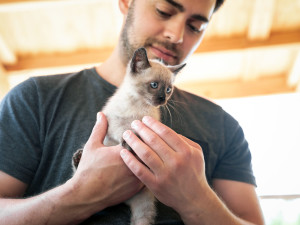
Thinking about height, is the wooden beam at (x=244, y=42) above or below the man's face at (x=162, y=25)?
below

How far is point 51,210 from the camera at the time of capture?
1330 millimetres

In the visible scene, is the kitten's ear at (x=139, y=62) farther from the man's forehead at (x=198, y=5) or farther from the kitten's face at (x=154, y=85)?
the man's forehead at (x=198, y=5)

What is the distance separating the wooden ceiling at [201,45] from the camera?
206 inches

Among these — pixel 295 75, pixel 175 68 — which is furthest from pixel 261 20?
pixel 175 68

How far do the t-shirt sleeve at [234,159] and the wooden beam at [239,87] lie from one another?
15.8ft

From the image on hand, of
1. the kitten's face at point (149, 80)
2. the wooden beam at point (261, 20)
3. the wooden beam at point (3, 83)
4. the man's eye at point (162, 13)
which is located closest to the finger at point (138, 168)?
the kitten's face at point (149, 80)

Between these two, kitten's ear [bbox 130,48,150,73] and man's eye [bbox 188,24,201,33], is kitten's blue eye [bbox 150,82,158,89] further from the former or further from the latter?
man's eye [bbox 188,24,201,33]

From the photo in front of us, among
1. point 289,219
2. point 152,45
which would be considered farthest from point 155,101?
point 289,219

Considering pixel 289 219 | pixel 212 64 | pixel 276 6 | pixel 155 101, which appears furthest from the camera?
pixel 212 64

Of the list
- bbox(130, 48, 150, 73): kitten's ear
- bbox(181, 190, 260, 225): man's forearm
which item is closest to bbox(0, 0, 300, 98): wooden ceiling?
bbox(130, 48, 150, 73): kitten's ear

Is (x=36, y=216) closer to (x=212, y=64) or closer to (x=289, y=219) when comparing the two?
(x=289, y=219)

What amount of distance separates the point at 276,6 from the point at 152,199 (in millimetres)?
4974

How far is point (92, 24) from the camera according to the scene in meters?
5.52

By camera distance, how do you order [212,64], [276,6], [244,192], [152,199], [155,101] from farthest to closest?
[212,64] < [276,6] < [244,192] < [155,101] < [152,199]
